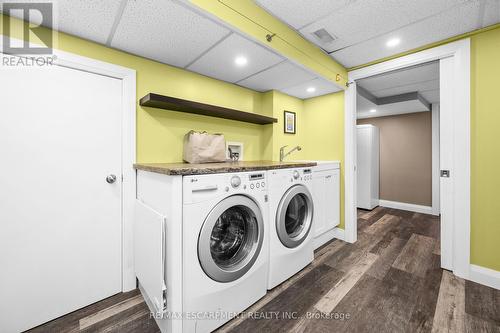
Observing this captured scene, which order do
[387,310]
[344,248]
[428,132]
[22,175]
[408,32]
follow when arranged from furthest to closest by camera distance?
[428,132]
[344,248]
[408,32]
[387,310]
[22,175]

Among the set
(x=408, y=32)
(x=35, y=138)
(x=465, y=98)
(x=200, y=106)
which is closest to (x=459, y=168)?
(x=465, y=98)

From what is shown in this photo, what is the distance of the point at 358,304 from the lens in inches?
60.1

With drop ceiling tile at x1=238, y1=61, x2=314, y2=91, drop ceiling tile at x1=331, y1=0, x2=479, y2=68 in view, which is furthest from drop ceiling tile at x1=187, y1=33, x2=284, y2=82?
drop ceiling tile at x1=331, y1=0, x2=479, y2=68

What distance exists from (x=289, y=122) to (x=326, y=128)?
52cm

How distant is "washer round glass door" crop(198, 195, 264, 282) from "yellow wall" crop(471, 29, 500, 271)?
200 centimetres

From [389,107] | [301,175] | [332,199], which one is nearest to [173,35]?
[301,175]

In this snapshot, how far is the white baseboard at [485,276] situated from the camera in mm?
1739

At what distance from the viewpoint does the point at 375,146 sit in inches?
171

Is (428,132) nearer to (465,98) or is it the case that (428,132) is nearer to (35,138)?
(465,98)

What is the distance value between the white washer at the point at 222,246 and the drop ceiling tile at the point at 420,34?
1758 millimetres

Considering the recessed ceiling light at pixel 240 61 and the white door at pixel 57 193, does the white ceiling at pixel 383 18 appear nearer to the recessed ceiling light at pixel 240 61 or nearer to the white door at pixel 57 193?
the recessed ceiling light at pixel 240 61

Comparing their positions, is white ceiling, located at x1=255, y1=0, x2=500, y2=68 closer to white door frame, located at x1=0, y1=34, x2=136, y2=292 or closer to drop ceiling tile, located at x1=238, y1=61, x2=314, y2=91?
drop ceiling tile, located at x1=238, y1=61, x2=314, y2=91

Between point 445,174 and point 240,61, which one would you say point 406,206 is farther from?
point 240,61

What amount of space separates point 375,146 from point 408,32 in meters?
2.90
